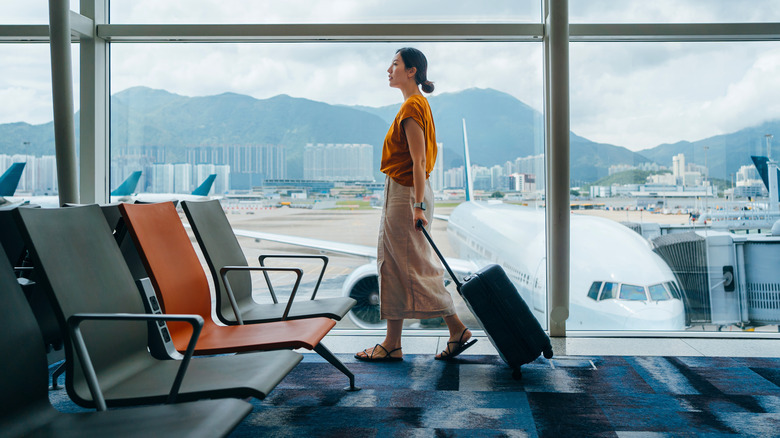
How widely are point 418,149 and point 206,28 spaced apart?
1527mm

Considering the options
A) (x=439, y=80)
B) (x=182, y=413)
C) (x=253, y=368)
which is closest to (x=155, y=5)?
(x=439, y=80)

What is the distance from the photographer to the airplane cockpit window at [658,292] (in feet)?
11.5

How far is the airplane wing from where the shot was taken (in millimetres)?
3648

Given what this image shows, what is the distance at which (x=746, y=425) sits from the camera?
2027 mm

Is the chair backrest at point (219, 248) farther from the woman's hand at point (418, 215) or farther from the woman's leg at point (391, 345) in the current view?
the woman's hand at point (418, 215)

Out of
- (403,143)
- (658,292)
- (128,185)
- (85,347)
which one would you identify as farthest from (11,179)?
(658,292)

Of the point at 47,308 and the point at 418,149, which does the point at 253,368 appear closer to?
the point at 47,308

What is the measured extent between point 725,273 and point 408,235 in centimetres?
213

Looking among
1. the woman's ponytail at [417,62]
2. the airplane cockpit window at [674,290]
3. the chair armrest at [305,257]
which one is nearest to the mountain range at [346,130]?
the woman's ponytail at [417,62]

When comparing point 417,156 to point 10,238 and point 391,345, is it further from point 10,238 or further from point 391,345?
point 10,238

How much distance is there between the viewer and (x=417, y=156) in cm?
282

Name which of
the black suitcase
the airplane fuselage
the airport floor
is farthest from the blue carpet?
the airplane fuselage

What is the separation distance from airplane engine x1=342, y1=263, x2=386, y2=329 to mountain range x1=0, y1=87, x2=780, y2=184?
0.78m

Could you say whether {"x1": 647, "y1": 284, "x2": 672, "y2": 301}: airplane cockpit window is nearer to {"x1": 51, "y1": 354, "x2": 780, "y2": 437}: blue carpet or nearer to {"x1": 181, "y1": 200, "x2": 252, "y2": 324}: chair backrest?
{"x1": 51, "y1": 354, "x2": 780, "y2": 437}: blue carpet
